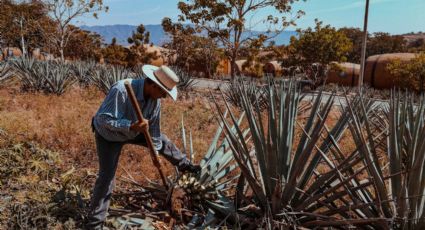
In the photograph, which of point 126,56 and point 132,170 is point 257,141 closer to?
point 132,170

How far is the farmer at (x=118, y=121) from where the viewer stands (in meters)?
2.96

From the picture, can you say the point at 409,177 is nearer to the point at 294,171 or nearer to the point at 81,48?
the point at 294,171

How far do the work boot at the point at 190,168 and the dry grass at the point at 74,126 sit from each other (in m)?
0.68

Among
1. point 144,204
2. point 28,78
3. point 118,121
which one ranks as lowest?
point 144,204

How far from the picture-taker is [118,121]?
2.91 meters

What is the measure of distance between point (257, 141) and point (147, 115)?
36.2 inches

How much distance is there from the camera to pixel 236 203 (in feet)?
9.93

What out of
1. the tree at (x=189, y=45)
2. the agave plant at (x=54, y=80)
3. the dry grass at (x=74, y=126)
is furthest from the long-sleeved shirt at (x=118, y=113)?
the tree at (x=189, y=45)

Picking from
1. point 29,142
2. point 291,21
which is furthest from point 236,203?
point 291,21

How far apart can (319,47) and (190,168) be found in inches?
→ 810

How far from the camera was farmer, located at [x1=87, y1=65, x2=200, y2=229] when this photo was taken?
9.71 ft

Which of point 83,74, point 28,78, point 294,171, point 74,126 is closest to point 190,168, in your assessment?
point 294,171

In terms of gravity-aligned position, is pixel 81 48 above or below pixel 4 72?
above

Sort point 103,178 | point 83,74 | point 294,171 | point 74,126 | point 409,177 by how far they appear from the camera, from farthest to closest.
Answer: point 83,74 < point 74,126 < point 103,178 < point 294,171 < point 409,177
